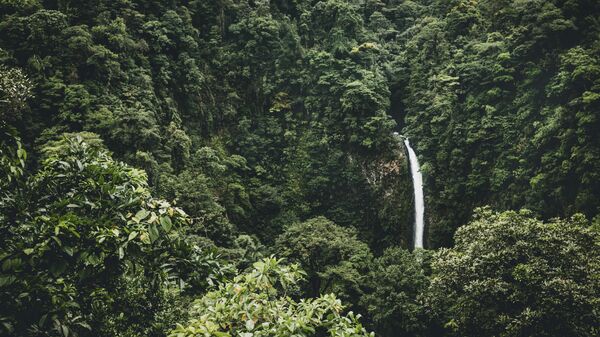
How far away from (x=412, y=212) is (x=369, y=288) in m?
6.26

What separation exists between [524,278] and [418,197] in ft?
36.4

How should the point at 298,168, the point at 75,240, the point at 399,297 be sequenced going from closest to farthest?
the point at 75,240
the point at 399,297
the point at 298,168

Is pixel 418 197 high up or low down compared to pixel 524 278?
up

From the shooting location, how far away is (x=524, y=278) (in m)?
10.8

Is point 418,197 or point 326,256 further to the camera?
point 418,197

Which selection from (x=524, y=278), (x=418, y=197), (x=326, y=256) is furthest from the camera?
(x=418, y=197)

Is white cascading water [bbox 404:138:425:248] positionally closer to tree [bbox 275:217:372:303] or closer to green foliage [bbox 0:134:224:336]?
tree [bbox 275:217:372:303]

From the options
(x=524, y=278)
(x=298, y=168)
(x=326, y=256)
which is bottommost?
(x=326, y=256)

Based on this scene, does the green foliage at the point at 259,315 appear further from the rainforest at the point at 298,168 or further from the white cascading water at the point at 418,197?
the white cascading water at the point at 418,197

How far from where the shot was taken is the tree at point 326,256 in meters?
16.4

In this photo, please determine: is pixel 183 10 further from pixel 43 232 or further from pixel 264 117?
pixel 43 232

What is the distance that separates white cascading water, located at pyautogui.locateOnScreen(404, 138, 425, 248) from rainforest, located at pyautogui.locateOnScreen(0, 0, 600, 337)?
11cm

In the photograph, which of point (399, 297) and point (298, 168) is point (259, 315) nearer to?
point (399, 297)

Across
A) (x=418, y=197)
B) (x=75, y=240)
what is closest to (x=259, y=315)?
(x=75, y=240)
